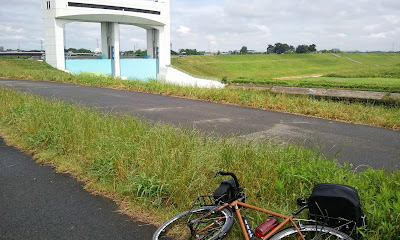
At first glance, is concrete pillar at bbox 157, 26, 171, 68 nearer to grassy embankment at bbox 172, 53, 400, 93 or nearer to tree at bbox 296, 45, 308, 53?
grassy embankment at bbox 172, 53, 400, 93

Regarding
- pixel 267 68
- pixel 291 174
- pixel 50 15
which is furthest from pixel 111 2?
pixel 291 174

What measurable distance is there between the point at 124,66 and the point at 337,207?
45312 millimetres

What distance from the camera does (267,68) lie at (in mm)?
70375

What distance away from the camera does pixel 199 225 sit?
3428 mm

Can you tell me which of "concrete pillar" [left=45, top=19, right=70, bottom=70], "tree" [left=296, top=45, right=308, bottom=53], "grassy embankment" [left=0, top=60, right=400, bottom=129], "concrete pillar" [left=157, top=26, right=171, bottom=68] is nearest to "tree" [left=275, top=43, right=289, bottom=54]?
"tree" [left=296, top=45, right=308, bottom=53]

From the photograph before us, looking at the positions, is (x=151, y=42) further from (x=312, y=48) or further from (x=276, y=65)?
(x=312, y=48)

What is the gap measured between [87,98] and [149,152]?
9060mm

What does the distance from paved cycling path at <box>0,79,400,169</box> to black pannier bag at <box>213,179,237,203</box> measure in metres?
2.39

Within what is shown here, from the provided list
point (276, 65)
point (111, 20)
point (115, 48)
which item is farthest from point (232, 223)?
point (276, 65)

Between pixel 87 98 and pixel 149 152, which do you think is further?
pixel 87 98

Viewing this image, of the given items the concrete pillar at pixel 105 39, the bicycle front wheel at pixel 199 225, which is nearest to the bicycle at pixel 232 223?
the bicycle front wheel at pixel 199 225

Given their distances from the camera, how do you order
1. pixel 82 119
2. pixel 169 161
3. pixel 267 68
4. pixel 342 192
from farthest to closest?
pixel 267 68 → pixel 82 119 → pixel 169 161 → pixel 342 192

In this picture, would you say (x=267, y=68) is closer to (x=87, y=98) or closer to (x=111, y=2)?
(x=111, y=2)

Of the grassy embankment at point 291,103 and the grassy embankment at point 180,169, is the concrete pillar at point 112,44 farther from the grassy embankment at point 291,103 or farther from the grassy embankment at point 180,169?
the grassy embankment at point 180,169
